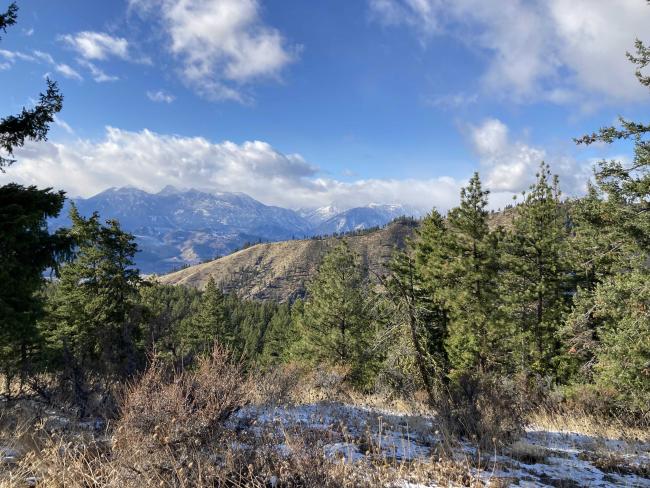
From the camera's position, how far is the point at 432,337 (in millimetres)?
24656

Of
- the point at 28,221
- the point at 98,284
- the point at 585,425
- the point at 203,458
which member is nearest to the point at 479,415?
the point at 585,425

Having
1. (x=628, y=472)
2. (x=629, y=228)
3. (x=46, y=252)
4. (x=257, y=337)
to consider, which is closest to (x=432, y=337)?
(x=629, y=228)

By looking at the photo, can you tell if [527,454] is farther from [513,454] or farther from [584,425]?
[584,425]

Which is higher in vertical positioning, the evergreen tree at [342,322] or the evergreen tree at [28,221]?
the evergreen tree at [28,221]

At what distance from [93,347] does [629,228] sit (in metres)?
24.7

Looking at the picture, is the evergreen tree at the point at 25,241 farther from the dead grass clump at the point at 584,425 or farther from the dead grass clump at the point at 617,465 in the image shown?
the dead grass clump at the point at 584,425

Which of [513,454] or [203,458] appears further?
[513,454]

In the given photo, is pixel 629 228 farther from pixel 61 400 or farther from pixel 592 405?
pixel 61 400

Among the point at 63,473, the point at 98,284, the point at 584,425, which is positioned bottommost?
the point at 584,425

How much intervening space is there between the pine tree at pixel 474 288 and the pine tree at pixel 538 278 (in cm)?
150

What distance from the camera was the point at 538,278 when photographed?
23.1m

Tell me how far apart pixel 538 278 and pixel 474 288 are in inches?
182

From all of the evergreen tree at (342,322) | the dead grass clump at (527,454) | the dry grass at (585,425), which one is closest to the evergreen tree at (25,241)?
the dead grass clump at (527,454)

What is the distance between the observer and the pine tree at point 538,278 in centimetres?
2259
